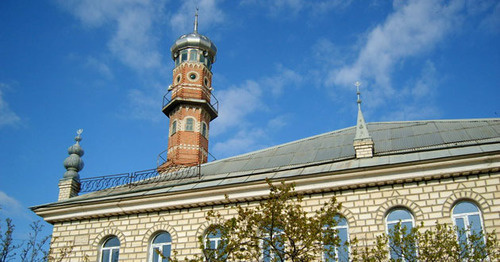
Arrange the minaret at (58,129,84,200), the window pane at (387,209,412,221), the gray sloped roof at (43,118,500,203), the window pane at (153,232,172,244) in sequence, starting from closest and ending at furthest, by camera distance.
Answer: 1. the window pane at (387,209,412,221)
2. the gray sloped roof at (43,118,500,203)
3. the window pane at (153,232,172,244)
4. the minaret at (58,129,84,200)

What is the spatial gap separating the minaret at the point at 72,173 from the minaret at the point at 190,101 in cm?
1334

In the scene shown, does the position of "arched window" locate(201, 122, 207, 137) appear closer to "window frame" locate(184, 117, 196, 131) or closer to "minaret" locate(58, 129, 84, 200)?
"window frame" locate(184, 117, 196, 131)

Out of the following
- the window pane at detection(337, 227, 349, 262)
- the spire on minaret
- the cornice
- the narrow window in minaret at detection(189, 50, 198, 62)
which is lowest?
the window pane at detection(337, 227, 349, 262)

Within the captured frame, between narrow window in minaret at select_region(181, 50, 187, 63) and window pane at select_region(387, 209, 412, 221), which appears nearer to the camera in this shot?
window pane at select_region(387, 209, 412, 221)

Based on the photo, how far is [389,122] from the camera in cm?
2402

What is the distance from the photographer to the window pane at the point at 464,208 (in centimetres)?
1723

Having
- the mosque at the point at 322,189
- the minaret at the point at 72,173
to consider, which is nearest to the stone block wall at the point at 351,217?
the mosque at the point at 322,189

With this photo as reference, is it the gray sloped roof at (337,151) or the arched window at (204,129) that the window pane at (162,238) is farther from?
the arched window at (204,129)

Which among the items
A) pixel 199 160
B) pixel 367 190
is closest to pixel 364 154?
pixel 367 190


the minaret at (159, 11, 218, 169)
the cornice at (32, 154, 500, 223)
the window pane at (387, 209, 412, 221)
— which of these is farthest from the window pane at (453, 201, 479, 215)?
the minaret at (159, 11, 218, 169)

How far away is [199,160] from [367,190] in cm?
2323

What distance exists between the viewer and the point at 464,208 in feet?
56.9

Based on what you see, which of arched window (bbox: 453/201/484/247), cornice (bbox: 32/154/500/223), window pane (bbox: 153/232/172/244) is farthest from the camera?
window pane (bbox: 153/232/172/244)

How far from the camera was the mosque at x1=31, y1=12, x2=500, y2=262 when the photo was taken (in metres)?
17.5
